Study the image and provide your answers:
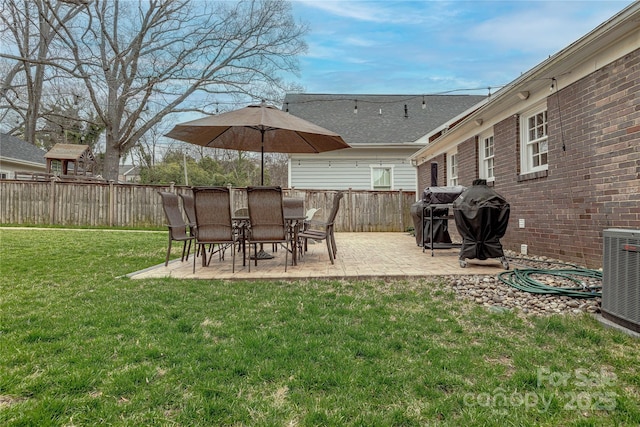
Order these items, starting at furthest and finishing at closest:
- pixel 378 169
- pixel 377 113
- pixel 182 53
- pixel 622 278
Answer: pixel 182 53 < pixel 377 113 < pixel 378 169 < pixel 622 278

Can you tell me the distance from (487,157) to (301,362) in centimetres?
737

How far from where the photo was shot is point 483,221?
471 cm

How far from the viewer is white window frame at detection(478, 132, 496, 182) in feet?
25.2

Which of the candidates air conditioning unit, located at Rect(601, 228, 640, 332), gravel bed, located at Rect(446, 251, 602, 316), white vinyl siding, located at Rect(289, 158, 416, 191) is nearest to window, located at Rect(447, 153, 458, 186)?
white vinyl siding, located at Rect(289, 158, 416, 191)

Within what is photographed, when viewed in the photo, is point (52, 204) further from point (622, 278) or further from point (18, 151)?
point (622, 278)

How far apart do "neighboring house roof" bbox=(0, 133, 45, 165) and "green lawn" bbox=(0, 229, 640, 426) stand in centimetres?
1961

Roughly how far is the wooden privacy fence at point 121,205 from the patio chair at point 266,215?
791 centimetres

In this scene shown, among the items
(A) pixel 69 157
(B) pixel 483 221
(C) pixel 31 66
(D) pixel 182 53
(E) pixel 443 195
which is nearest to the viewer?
(B) pixel 483 221

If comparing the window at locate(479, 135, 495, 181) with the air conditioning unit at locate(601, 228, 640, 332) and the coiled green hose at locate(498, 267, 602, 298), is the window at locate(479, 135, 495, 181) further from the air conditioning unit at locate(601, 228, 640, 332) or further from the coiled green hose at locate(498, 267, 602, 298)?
the air conditioning unit at locate(601, 228, 640, 332)

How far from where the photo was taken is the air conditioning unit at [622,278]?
7.82 ft

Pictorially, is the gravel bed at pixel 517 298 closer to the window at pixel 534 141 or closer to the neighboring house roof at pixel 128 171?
the window at pixel 534 141

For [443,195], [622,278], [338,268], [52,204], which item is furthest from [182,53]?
[622,278]

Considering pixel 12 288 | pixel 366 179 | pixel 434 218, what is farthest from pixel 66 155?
pixel 434 218

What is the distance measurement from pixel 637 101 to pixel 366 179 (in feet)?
34.2
